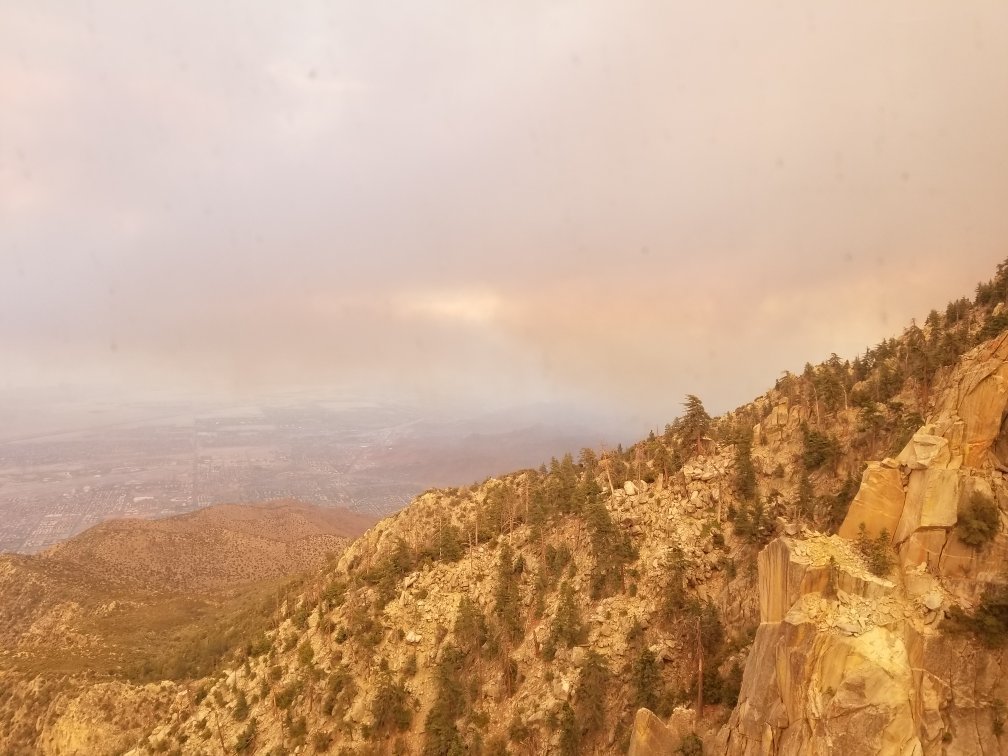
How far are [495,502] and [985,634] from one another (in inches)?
2075

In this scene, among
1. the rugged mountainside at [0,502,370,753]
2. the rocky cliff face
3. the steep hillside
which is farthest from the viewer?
the steep hillside

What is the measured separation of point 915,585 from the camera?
2123cm

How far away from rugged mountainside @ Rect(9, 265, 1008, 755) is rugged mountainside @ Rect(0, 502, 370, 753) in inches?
30.7

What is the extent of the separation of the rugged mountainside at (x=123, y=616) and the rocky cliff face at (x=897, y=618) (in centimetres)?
6272

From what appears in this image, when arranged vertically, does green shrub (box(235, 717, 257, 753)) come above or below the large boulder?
below

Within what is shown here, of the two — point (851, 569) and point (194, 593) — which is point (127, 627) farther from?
point (851, 569)

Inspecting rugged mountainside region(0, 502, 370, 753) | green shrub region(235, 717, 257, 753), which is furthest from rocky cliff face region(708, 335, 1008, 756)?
rugged mountainside region(0, 502, 370, 753)

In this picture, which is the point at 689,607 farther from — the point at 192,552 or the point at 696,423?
the point at 192,552

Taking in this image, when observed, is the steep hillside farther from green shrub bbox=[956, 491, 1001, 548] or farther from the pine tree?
green shrub bbox=[956, 491, 1001, 548]

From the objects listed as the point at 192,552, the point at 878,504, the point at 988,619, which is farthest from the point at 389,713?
the point at 192,552

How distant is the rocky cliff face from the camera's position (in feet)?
60.8

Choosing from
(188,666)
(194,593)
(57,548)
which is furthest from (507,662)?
(57,548)

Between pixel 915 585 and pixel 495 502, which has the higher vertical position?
pixel 915 585

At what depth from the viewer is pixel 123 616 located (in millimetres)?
84625
